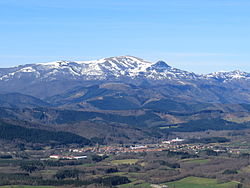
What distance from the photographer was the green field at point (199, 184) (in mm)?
104875

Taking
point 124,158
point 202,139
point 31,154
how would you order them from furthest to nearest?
1. point 202,139
2. point 31,154
3. point 124,158

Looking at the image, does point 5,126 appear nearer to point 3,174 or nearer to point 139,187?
point 3,174

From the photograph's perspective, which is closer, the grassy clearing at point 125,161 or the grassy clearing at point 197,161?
the grassy clearing at point 197,161

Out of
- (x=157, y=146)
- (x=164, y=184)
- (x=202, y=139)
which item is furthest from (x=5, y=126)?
(x=164, y=184)

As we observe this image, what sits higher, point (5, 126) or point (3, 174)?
point (5, 126)

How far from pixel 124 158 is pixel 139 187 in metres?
42.1

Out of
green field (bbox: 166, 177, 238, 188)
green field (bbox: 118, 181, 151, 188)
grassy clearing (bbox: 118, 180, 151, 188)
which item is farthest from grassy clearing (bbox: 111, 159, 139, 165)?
green field (bbox: 118, 181, 151, 188)

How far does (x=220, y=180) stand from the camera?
110 meters

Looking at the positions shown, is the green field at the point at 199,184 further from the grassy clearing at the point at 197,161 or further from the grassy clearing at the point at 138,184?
the grassy clearing at the point at 197,161

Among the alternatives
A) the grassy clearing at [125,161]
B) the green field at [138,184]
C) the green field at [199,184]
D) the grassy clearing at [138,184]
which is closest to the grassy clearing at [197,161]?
the grassy clearing at [125,161]

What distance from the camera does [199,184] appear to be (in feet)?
353

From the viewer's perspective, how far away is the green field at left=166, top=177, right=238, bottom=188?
105 metres

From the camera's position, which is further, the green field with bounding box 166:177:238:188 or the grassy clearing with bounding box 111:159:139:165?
the grassy clearing with bounding box 111:159:139:165

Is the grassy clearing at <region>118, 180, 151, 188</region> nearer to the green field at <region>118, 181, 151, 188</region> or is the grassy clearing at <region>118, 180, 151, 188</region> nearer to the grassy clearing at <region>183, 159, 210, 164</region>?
the green field at <region>118, 181, 151, 188</region>
